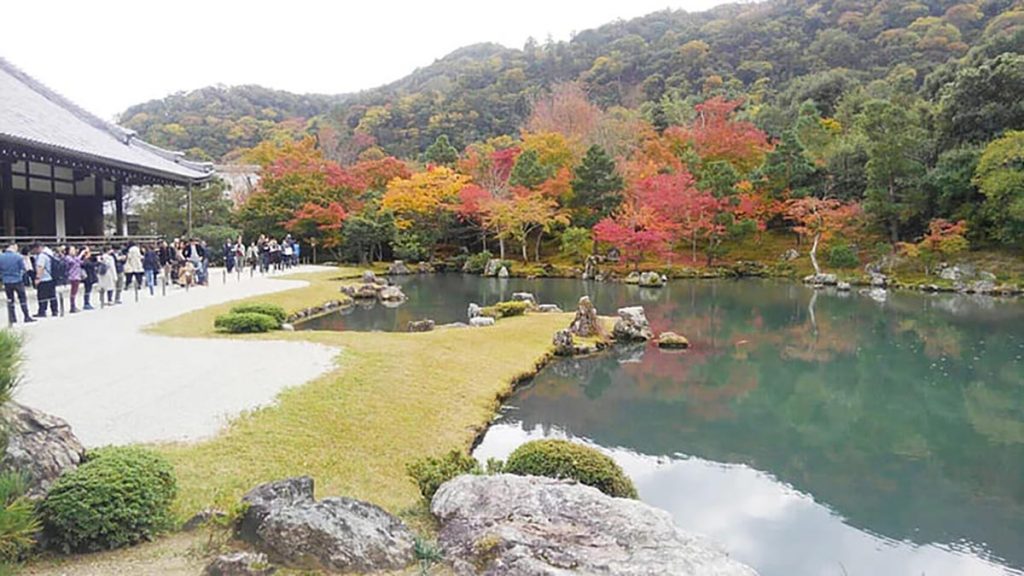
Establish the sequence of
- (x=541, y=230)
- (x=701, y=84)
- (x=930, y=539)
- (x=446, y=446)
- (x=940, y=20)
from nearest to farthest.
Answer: (x=930, y=539) → (x=446, y=446) → (x=541, y=230) → (x=940, y=20) → (x=701, y=84)

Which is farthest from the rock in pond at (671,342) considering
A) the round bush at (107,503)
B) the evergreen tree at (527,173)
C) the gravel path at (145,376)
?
the evergreen tree at (527,173)

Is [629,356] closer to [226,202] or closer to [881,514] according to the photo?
[881,514]

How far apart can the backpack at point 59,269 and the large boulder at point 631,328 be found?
42.0 ft

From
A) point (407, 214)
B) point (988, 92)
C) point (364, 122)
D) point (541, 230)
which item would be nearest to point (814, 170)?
point (988, 92)

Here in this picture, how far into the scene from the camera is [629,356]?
50.5 feet

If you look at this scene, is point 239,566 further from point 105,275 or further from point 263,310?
point 105,275

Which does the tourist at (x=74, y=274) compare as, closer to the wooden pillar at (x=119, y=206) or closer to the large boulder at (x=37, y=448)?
the wooden pillar at (x=119, y=206)

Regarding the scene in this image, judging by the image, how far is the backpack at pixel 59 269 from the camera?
14.7 metres

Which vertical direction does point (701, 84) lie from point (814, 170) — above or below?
above

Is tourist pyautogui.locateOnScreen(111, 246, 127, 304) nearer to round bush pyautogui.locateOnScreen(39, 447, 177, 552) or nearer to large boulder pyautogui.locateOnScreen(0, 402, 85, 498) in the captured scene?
large boulder pyautogui.locateOnScreen(0, 402, 85, 498)

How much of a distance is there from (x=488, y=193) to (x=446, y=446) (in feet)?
99.6

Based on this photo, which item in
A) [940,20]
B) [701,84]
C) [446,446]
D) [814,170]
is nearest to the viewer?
[446,446]

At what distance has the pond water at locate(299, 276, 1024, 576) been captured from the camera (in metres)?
6.86

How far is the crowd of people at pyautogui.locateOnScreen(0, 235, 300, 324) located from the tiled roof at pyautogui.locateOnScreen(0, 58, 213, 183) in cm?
242
